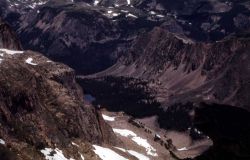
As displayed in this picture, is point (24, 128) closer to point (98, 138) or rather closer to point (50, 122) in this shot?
point (50, 122)

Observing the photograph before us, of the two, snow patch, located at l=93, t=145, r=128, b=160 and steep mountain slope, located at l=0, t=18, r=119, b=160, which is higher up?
steep mountain slope, located at l=0, t=18, r=119, b=160

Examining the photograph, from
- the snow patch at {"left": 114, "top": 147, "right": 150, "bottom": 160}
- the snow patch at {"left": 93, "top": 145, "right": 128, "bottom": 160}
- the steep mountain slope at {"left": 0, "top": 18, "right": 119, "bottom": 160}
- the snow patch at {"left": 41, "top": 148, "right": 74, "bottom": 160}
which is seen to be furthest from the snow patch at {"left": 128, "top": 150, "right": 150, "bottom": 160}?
the snow patch at {"left": 41, "top": 148, "right": 74, "bottom": 160}

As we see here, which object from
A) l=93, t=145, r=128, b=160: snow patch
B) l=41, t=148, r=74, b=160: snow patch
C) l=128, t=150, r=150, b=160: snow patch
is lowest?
l=128, t=150, r=150, b=160: snow patch

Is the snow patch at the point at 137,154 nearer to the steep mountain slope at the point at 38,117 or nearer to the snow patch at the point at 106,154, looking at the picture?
the steep mountain slope at the point at 38,117

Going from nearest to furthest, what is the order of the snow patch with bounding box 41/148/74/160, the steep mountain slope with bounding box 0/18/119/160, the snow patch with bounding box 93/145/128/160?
the snow patch with bounding box 41/148/74/160
the steep mountain slope with bounding box 0/18/119/160
the snow patch with bounding box 93/145/128/160

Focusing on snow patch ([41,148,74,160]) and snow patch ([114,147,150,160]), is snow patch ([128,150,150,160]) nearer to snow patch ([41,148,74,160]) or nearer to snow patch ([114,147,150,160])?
snow patch ([114,147,150,160])

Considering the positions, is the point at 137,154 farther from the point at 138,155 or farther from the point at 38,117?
the point at 38,117

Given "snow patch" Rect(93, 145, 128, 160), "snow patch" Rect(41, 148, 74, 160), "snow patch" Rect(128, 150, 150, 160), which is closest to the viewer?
"snow patch" Rect(41, 148, 74, 160)

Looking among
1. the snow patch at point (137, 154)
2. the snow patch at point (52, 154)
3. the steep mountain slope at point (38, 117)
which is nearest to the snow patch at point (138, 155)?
the snow patch at point (137, 154)
